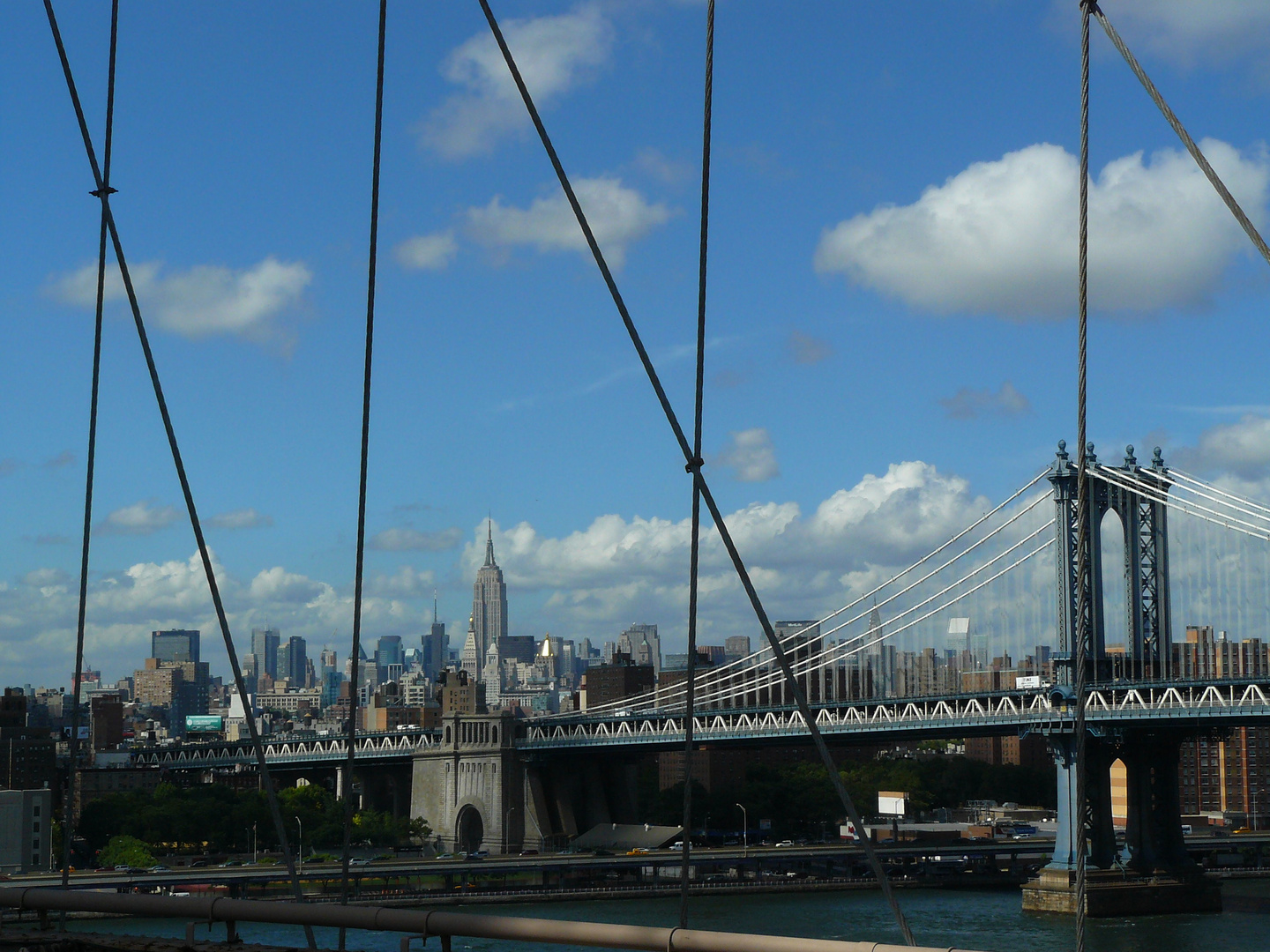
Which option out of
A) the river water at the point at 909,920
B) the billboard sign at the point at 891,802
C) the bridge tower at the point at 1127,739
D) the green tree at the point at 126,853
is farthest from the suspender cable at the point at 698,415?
the billboard sign at the point at 891,802

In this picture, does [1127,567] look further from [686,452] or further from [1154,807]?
[686,452]

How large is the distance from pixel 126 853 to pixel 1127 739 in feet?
107

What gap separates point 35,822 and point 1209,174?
162 ft

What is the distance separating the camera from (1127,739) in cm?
3969

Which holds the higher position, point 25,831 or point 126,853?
point 25,831

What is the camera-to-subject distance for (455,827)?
203 ft

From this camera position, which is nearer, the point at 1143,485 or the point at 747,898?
the point at 1143,485

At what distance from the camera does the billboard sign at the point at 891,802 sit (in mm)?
76750

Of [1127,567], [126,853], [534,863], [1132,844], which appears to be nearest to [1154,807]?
[1132,844]

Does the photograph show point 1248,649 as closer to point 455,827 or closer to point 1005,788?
point 455,827

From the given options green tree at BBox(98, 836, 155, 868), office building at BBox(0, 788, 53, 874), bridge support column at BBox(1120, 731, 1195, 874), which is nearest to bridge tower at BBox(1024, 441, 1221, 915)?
bridge support column at BBox(1120, 731, 1195, 874)

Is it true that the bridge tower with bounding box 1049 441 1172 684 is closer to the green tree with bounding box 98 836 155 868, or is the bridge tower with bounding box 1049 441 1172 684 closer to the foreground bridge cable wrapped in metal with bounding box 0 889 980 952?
the green tree with bounding box 98 836 155 868

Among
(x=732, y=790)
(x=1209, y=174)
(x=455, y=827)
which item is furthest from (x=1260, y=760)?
(x=1209, y=174)

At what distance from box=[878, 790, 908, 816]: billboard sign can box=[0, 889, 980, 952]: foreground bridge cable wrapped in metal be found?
72.6 metres
